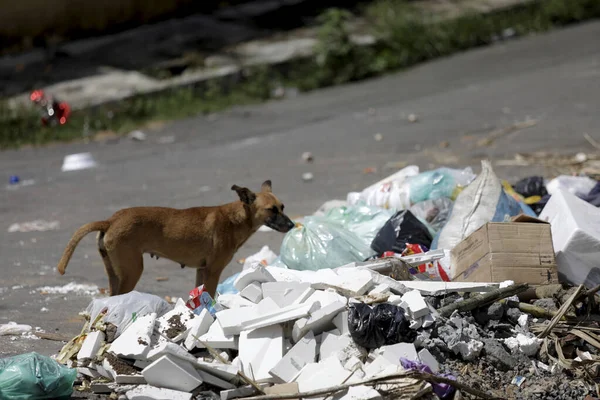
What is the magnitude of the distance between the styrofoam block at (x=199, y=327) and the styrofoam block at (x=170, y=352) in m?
0.14

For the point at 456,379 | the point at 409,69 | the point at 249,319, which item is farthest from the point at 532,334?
the point at 409,69

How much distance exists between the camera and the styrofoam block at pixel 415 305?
15.9 feet

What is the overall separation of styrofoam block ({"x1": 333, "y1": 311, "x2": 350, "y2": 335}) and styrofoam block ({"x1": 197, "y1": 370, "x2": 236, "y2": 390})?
744 millimetres

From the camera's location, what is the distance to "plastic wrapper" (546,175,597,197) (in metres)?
7.09

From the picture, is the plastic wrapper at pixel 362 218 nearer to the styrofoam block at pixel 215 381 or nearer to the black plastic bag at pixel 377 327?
the black plastic bag at pixel 377 327

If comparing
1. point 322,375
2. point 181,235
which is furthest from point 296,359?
point 181,235

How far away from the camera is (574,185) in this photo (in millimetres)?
7145

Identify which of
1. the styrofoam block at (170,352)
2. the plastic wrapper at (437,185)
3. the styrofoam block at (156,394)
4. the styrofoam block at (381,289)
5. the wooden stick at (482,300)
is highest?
the styrofoam block at (170,352)

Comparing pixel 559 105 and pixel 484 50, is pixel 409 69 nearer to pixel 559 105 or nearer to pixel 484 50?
pixel 484 50

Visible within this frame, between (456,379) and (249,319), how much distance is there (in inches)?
50.3

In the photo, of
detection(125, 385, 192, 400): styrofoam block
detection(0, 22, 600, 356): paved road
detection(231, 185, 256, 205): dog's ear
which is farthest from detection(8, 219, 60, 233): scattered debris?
detection(125, 385, 192, 400): styrofoam block

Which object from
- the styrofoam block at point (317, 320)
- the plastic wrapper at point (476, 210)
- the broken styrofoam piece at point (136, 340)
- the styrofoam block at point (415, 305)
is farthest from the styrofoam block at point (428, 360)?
the plastic wrapper at point (476, 210)

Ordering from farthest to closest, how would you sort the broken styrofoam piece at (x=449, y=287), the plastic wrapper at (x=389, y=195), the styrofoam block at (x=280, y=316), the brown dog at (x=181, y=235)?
the plastic wrapper at (x=389, y=195)
the brown dog at (x=181, y=235)
the broken styrofoam piece at (x=449, y=287)
the styrofoam block at (x=280, y=316)

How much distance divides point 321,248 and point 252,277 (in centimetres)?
117
